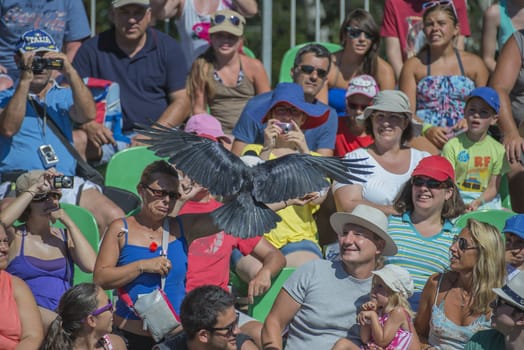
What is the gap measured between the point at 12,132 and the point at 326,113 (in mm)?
1920

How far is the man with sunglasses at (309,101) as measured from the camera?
6.55m

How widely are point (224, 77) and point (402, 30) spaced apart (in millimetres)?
1451

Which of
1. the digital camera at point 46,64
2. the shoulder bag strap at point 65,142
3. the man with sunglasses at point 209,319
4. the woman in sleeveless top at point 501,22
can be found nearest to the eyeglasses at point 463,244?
the man with sunglasses at point 209,319

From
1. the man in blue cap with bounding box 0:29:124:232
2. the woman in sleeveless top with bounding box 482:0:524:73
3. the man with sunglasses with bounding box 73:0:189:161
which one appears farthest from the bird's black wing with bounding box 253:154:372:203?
the woman in sleeveless top with bounding box 482:0:524:73

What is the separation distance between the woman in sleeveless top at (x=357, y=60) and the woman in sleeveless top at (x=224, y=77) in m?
0.51

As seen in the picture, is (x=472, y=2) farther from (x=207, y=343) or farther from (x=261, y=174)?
(x=207, y=343)

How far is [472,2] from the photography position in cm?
1140

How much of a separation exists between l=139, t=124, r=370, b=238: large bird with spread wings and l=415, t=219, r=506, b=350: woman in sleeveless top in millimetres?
686

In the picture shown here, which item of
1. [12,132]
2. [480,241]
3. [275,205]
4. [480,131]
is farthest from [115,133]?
[480,241]

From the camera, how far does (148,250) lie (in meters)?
5.19

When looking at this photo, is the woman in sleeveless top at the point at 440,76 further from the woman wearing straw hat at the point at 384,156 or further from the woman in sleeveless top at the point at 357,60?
the woman wearing straw hat at the point at 384,156

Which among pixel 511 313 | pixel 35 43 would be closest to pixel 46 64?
pixel 35 43

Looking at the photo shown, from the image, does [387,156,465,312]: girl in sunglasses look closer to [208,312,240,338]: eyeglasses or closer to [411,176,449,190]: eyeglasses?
[411,176,449,190]: eyeglasses

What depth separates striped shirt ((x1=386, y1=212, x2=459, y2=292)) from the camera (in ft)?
18.2
